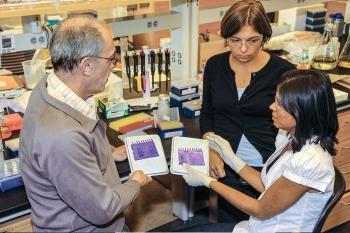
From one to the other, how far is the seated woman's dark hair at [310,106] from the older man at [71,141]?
559mm

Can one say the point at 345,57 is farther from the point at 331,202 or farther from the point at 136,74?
the point at 331,202

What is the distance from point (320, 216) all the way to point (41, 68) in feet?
5.01

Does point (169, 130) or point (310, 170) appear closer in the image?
point (310, 170)

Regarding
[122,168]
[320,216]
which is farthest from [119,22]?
[320,216]

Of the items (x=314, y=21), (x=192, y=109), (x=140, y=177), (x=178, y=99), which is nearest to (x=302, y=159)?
(x=140, y=177)

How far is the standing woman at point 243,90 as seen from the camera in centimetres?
175

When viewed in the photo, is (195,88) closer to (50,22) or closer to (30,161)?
(50,22)


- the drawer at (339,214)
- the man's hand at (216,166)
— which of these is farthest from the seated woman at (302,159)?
the drawer at (339,214)

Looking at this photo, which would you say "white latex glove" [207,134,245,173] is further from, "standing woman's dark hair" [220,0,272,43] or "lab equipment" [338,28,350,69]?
"lab equipment" [338,28,350,69]

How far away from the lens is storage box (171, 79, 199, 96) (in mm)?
2121

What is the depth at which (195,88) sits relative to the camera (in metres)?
2.18

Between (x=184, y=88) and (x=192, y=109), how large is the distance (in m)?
0.13

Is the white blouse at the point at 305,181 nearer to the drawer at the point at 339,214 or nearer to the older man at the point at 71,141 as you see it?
the older man at the point at 71,141

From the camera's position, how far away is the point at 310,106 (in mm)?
1308
